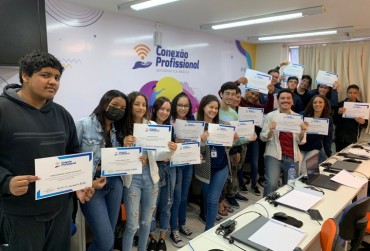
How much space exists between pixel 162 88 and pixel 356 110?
3.35m

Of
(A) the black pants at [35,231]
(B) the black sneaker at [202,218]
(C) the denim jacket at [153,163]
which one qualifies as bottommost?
(B) the black sneaker at [202,218]

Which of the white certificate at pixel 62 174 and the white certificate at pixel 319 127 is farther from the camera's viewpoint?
the white certificate at pixel 319 127

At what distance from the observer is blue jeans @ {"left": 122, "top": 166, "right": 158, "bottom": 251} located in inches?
85.9

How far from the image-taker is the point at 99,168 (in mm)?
2033

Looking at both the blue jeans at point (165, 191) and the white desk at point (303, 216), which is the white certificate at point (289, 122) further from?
the blue jeans at point (165, 191)

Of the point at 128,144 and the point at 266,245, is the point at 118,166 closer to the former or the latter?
the point at 128,144

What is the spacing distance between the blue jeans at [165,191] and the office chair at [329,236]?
147 cm

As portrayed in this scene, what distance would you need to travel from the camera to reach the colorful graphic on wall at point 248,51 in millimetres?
6320

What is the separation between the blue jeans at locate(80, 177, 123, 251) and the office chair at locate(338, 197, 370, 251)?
1.59 m

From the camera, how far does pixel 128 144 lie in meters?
2.14

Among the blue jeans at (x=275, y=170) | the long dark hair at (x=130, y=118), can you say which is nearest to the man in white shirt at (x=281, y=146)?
the blue jeans at (x=275, y=170)

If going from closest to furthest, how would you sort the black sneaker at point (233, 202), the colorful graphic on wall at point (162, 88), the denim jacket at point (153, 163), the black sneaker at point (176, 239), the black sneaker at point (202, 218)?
the denim jacket at point (153, 163) < the black sneaker at point (176, 239) < the black sneaker at point (202, 218) < the black sneaker at point (233, 202) < the colorful graphic on wall at point (162, 88)

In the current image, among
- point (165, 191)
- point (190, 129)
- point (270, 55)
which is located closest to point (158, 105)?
point (190, 129)

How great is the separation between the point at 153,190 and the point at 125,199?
0.24 meters
